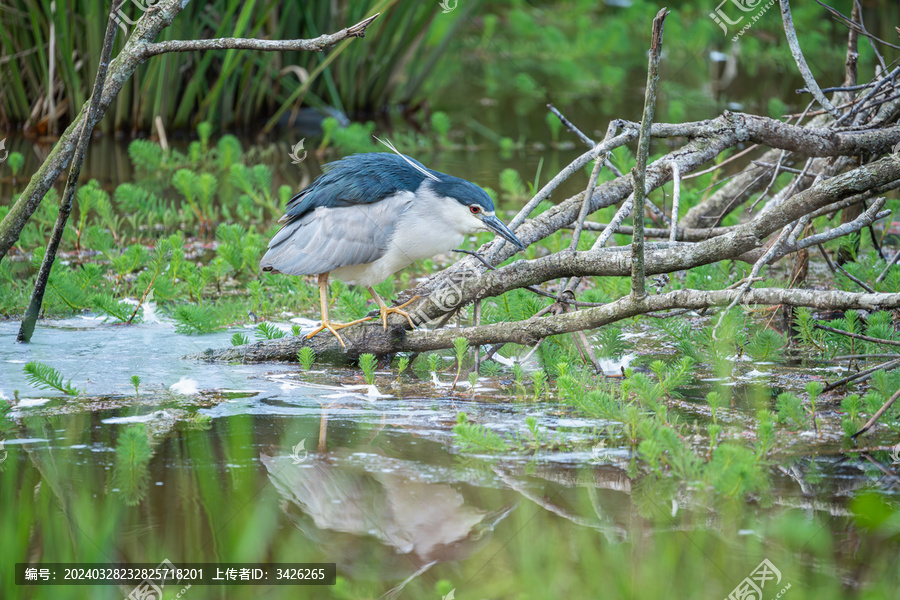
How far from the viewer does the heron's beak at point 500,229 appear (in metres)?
4.10

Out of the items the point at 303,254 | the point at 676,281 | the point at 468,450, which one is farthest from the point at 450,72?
the point at 468,450

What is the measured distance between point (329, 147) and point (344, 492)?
7.01 metres

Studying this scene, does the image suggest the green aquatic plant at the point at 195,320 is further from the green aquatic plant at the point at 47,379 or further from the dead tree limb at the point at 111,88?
the dead tree limb at the point at 111,88

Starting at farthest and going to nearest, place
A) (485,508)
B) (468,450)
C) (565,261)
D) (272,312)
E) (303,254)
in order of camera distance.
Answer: (272,312)
(303,254)
(565,261)
(468,450)
(485,508)

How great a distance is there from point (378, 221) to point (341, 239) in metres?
0.19

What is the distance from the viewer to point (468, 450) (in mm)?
3291

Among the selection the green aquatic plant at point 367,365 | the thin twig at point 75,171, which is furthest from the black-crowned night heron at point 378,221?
the thin twig at point 75,171

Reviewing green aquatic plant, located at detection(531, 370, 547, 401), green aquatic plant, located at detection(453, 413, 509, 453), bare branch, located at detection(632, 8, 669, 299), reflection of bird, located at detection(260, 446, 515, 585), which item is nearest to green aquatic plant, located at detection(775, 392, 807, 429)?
bare branch, located at detection(632, 8, 669, 299)

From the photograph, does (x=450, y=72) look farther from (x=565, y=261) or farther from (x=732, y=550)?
(x=732, y=550)

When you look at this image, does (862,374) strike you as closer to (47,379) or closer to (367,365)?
(367,365)

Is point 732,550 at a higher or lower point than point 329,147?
lower

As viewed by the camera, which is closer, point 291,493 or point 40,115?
point 291,493

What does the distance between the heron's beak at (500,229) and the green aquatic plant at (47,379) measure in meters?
1.87

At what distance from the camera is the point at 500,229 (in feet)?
13.6
